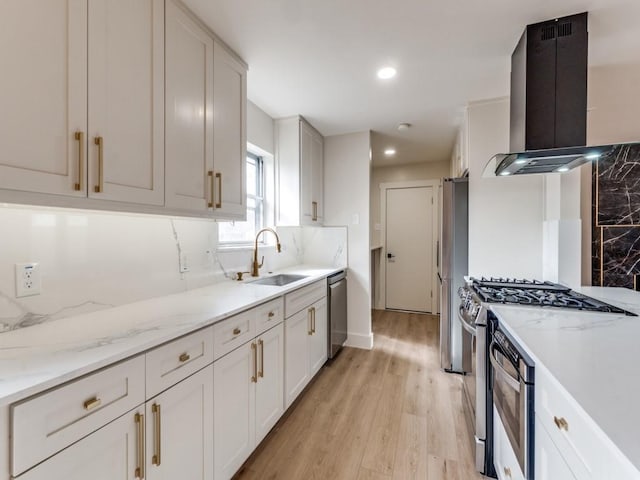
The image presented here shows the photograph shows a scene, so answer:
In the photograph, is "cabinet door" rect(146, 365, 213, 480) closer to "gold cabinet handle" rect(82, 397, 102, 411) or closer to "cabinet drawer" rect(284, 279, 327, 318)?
"gold cabinet handle" rect(82, 397, 102, 411)

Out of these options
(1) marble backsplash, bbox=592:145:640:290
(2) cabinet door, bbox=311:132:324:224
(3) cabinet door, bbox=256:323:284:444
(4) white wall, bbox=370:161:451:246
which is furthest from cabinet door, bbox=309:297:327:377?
(4) white wall, bbox=370:161:451:246

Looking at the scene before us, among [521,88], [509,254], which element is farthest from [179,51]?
[509,254]

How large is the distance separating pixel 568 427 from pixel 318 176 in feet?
9.34

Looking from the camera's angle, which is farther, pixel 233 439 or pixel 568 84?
pixel 568 84

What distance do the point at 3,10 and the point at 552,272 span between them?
121 inches

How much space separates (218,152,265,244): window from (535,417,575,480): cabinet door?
218cm

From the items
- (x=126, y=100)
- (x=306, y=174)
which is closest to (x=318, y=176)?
(x=306, y=174)

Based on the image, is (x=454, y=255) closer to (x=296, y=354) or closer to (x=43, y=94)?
(x=296, y=354)

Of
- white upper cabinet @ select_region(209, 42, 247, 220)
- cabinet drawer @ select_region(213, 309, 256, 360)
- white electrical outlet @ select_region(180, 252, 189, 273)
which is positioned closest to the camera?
cabinet drawer @ select_region(213, 309, 256, 360)

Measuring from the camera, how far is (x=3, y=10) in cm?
83

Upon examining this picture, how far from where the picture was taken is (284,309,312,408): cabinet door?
6.39ft

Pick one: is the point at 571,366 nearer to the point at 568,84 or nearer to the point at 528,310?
the point at 528,310

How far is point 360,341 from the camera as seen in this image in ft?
10.7

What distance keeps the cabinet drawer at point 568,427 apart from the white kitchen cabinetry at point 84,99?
160 centimetres
